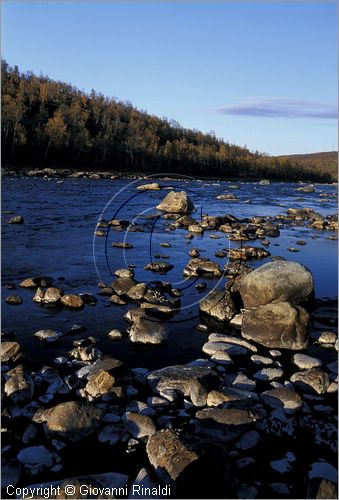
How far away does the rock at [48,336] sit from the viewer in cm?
790

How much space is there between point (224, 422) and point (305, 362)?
2500 mm

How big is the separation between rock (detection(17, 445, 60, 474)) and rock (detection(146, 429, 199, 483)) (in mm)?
1128

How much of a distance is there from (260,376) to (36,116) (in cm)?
8794

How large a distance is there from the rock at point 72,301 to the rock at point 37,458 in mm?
4756

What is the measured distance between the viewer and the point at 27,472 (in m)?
4.70

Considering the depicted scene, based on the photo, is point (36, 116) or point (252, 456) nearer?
point (252, 456)

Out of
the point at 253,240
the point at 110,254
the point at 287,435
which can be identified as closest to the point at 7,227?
the point at 110,254

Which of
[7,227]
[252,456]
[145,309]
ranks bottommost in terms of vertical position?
[252,456]

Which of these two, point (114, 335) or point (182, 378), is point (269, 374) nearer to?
point (182, 378)

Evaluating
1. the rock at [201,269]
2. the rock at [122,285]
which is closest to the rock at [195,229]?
the rock at [201,269]

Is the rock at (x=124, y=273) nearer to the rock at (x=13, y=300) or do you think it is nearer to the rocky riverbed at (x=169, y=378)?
the rocky riverbed at (x=169, y=378)

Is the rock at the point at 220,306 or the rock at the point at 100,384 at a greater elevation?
the rock at the point at 220,306

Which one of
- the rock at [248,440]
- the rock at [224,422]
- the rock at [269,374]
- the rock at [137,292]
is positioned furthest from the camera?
the rock at [137,292]

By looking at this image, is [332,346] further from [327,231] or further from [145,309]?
[327,231]
